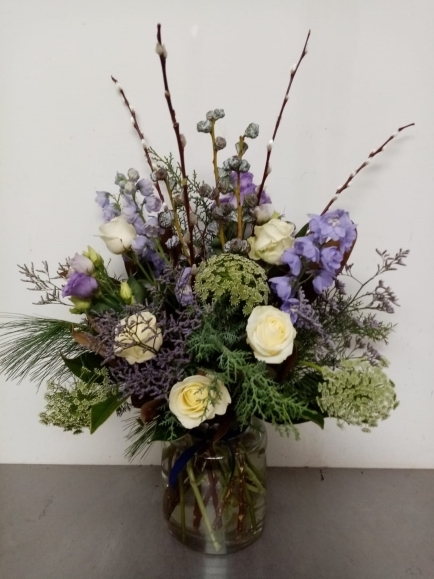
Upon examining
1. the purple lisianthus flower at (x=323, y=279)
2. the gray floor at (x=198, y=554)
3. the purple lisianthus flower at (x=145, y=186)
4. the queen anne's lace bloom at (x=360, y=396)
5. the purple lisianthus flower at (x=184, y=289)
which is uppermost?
the purple lisianthus flower at (x=145, y=186)

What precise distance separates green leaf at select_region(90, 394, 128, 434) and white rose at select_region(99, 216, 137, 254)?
0.69ft

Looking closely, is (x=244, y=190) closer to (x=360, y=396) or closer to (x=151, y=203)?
(x=151, y=203)

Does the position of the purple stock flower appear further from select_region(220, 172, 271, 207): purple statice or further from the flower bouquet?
select_region(220, 172, 271, 207): purple statice

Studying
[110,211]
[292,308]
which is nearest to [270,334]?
[292,308]

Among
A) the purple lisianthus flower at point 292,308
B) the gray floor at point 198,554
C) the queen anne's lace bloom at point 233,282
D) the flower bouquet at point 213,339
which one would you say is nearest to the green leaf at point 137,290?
the flower bouquet at point 213,339

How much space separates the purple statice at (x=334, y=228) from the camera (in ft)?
2.19

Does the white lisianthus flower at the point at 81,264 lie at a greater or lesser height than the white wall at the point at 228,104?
lesser

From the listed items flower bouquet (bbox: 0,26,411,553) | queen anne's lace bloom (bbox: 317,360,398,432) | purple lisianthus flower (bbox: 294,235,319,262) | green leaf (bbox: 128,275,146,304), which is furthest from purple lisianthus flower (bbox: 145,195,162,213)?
queen anne's lace bloom (bbox: 317,360,398,432)

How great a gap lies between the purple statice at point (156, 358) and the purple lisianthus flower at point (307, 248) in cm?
16

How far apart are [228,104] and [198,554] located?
76 cm

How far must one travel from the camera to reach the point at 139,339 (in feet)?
2.07

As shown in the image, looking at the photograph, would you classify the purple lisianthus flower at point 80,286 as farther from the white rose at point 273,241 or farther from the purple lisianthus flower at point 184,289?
the white rose at point 273,241

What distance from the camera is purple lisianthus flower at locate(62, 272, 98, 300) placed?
0.68 m

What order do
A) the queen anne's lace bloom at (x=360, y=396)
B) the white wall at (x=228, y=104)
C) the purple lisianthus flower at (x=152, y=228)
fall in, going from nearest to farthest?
1. the queen anne's lace bloom at (x=360, y=396)
2. the purple lisianthus flower at (x=152, y=228)
3. the white wall at (x=228, y=104)
